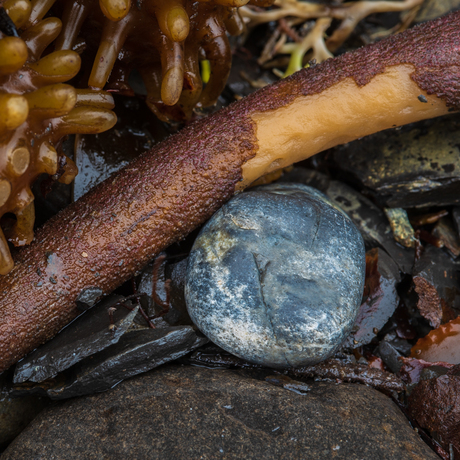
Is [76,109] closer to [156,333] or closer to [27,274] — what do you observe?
[27,274]

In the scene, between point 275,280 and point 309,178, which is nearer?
point 275,280

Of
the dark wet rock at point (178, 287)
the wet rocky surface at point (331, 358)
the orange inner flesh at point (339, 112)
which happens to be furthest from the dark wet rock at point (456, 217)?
the dark wet rock at point (178, 287)

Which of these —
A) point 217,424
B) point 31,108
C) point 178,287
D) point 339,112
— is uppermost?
point 31,108

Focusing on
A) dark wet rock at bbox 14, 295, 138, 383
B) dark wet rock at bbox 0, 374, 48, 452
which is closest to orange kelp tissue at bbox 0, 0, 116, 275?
dark wet rock at bbox 14, 295, 138, 383

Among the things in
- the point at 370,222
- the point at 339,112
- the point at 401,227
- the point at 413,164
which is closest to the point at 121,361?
the point at 339,112

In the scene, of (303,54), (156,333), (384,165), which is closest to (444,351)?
(384,165)

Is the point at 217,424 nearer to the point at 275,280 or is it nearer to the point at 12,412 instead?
the point at 275,280
